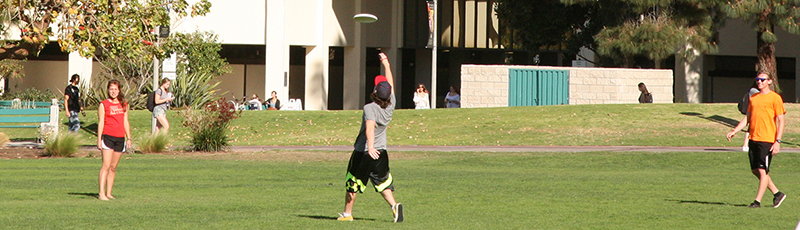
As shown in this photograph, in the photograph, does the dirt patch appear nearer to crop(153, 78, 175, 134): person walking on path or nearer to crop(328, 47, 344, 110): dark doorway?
crop(153, 78, 175, 134): person walking on path

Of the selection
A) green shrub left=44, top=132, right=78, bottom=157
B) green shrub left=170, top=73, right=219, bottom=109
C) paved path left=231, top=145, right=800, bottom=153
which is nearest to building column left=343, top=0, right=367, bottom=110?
green shrub left=170, top=73, right=219, bottom=109

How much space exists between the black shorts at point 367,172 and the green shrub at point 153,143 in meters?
11.4

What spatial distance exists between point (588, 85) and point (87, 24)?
15.5 metres

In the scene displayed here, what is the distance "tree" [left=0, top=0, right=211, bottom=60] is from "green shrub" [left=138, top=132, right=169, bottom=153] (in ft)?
5.36

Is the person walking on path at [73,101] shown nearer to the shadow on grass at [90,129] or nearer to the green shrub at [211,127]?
the shadow on grass at [90,129]

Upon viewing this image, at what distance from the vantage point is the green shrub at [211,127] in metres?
20.8

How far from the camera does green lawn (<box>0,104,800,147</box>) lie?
2362 centimetres

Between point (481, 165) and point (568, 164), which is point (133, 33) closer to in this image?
point (481, 165)

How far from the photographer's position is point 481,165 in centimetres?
1822

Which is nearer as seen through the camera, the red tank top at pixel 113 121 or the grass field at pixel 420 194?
the grass field at pixel 420 194

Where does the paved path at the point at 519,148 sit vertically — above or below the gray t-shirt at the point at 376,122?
below

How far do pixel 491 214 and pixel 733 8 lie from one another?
71.6ft

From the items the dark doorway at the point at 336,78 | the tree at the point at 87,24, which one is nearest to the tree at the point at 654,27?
the dark doorway at the point at 336,78

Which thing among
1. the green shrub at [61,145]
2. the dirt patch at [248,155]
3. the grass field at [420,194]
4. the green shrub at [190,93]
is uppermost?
the green shrub at [190,93]
